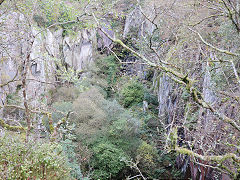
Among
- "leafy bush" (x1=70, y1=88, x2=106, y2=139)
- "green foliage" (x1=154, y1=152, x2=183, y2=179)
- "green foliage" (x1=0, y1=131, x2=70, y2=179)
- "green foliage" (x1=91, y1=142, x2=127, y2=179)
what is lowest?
"green foliage" (x1=154, y1=152, x2=183, y2=179)

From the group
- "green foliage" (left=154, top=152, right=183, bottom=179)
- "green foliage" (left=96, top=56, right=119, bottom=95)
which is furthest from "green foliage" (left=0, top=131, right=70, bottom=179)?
"green foliage" (left=96, top=56, right=119, bottom=95)

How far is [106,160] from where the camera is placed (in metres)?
8.70

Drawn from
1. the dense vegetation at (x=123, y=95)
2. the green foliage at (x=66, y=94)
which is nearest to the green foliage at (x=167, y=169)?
the dense vegetation at (x=123, y=95)

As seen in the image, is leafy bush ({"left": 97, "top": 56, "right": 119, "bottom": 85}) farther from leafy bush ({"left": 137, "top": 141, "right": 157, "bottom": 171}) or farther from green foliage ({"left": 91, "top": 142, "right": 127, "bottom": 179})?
green foliage ({"left": 91, "top": 142, "right": 127, "bottom": 179})

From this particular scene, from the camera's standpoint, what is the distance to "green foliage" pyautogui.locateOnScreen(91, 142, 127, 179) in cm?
864

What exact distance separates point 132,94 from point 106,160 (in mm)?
6681

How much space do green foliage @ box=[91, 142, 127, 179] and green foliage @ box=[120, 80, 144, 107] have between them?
5.65 m

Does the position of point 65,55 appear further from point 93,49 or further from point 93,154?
point 93,154

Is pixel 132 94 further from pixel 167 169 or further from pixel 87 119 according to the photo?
pixel 167 169

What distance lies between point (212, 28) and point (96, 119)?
757cm

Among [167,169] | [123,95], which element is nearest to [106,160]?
[167,169]

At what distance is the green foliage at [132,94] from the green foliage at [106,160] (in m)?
5.65

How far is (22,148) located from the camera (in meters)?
3.29

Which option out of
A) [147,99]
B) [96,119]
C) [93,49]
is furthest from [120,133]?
[93,49]
